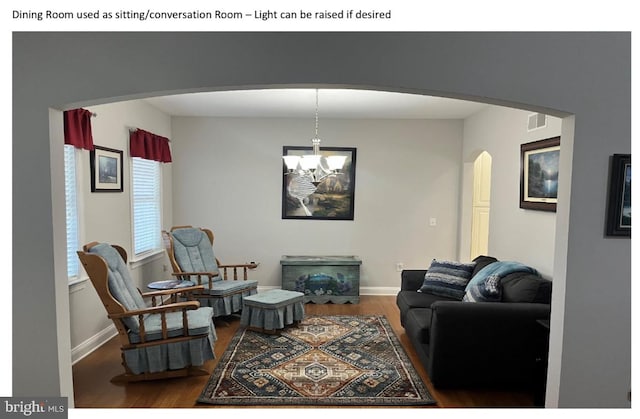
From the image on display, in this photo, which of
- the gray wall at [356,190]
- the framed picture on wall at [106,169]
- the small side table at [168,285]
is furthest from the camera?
the gray wall at [356,190]

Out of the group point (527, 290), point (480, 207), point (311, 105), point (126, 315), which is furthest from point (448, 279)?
point (126, 315)

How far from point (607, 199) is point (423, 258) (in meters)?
3.73

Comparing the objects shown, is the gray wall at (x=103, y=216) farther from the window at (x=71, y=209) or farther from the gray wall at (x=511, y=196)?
the gray wall at (x=511, y=196)

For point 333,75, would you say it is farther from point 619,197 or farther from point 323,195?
point 323,195

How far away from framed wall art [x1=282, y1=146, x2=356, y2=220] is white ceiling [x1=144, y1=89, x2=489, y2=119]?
0.66 m

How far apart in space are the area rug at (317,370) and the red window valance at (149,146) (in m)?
2.25

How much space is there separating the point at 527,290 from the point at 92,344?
3763mm

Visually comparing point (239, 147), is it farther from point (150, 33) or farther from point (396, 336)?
point (150, 33)

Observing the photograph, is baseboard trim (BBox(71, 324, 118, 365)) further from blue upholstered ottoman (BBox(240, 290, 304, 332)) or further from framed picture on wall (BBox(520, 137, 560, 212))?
framed picture on wall (BBox(520, 137, 560, 212))

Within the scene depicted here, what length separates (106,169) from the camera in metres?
3.68

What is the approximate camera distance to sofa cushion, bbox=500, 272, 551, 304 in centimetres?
289

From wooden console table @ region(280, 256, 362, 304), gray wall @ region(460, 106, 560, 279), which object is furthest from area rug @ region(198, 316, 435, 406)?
gray wall @ region(460, 106, 560, 279)

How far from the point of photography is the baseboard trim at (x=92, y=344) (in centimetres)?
327

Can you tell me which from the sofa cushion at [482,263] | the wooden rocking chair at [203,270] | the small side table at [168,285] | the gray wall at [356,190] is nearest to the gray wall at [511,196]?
the sofa cushion at [482,263]
